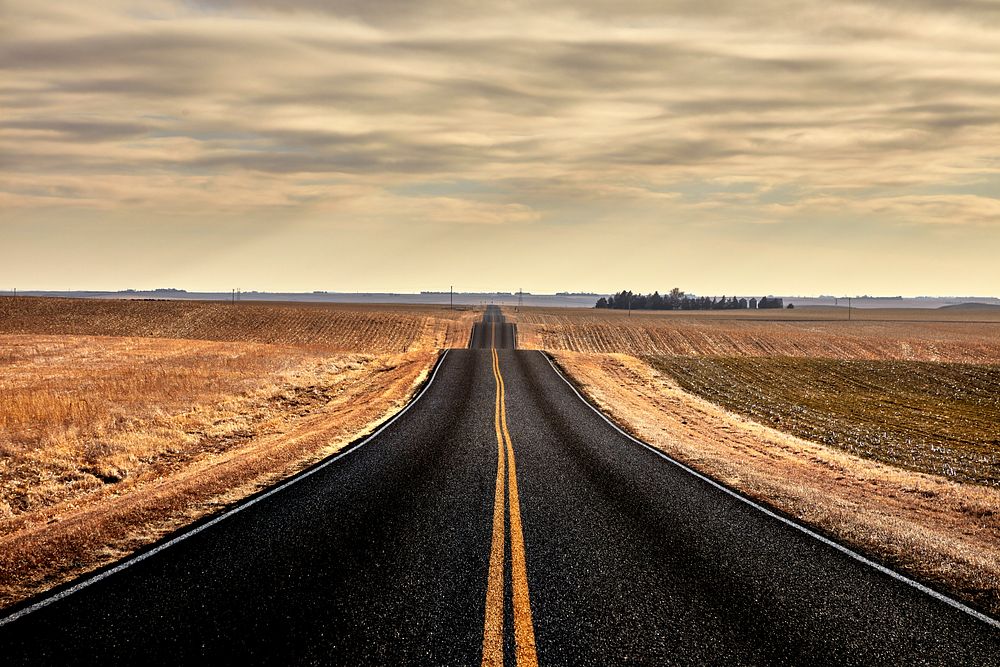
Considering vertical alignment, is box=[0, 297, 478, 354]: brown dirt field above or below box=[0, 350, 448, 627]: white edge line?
above

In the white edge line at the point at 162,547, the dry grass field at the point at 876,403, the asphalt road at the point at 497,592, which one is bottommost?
the dry grass field at the point at 876,403

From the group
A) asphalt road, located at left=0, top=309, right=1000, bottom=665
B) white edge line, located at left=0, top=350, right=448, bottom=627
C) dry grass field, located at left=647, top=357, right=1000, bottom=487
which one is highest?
asphalt road, located at left=0, top=309, right=1000, bottom=665

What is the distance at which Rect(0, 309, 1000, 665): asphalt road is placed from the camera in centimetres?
527

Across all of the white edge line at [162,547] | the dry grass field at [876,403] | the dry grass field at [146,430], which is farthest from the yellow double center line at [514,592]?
the dry grass field at [876,403]

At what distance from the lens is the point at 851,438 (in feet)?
75.2

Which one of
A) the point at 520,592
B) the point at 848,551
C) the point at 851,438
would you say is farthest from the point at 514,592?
the point at 851,438

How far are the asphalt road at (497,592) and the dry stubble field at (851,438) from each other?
3.66ft

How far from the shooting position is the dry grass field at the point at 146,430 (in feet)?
28.9

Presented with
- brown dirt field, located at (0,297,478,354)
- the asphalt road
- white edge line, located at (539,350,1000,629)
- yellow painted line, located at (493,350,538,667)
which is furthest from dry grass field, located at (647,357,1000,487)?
brown dirt field, located at (0,297,478,354)

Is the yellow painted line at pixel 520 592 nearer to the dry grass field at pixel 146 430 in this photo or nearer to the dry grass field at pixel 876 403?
the dry grass field at pixel 146 430

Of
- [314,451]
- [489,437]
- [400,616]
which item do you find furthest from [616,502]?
[314,451]

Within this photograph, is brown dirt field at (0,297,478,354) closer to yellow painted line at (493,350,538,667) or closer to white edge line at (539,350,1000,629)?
white edge line at (539,350,1000,629)

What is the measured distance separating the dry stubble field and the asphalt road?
3.66ft

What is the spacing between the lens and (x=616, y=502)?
10.1m
